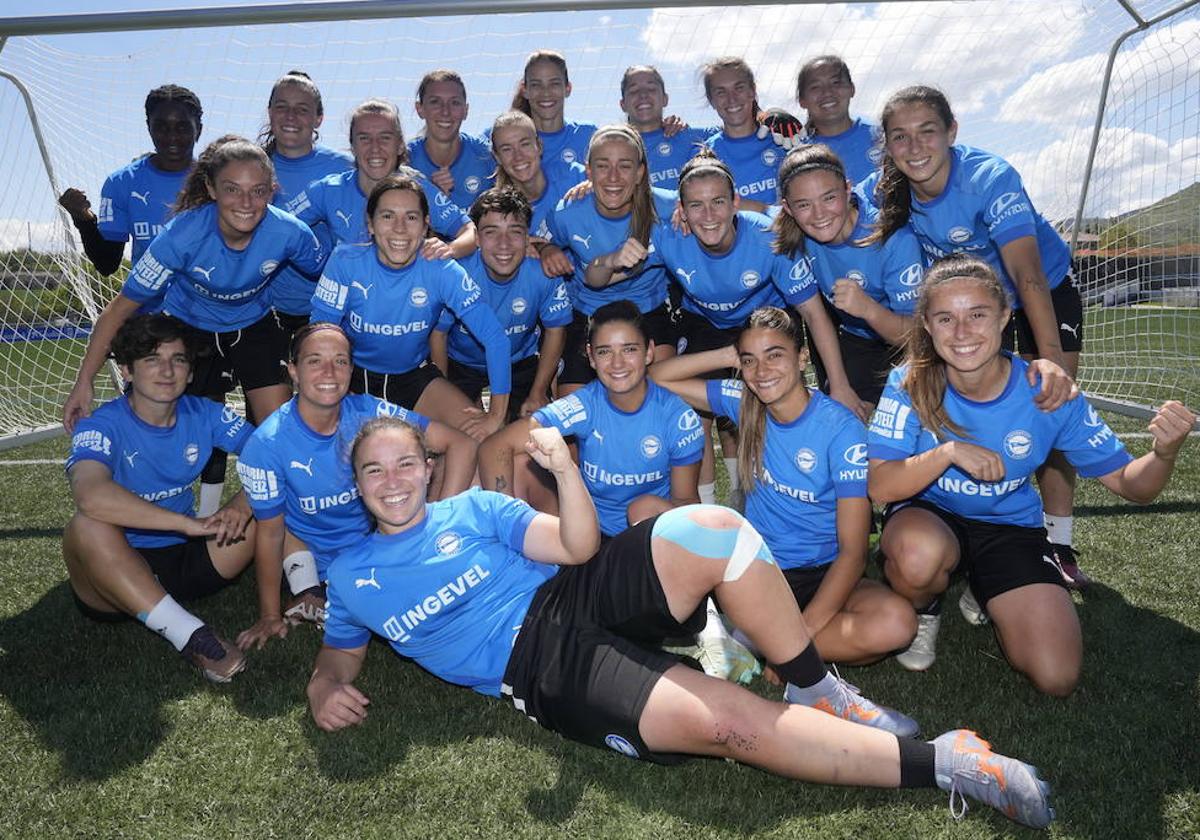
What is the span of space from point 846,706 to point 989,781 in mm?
400

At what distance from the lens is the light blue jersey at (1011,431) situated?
2.82 metres

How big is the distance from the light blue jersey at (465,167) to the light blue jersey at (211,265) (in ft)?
2.90

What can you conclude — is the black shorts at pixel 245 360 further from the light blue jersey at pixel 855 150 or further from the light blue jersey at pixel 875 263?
the light blue jersey at pixel 855 150

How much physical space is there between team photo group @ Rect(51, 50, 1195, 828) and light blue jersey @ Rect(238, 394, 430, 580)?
0.01 m

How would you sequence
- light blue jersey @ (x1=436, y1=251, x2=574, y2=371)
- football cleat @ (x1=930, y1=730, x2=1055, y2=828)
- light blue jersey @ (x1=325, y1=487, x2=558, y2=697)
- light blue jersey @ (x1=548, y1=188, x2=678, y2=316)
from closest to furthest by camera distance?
football cleat @ (x1=930, y1=730, x2=1055, y2=828) < light blue jersey @ (x1=325, y1=487, x2=558, y2=697) < light blue jersey @ (x1=548, y1=188, x2=678, y2=316) < light blue jersey @ (x1=436, y1=251, x2=574, y2=371)

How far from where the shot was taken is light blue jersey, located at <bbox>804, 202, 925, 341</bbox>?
3.70 m

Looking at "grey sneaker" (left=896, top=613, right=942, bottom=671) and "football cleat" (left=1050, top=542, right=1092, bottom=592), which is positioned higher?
"football cleat" (left=1050, top=542, right=1092, bottom=592)

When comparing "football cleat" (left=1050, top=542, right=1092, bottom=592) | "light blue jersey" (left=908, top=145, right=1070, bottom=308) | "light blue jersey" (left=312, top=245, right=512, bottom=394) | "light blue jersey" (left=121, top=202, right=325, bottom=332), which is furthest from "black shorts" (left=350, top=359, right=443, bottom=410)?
"football cleat" (left=1050, top=542, right=1092, bottom=592)

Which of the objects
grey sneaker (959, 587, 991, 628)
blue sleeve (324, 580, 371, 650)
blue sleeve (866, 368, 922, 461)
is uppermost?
blue sleeve (866, 368, 922, 461)

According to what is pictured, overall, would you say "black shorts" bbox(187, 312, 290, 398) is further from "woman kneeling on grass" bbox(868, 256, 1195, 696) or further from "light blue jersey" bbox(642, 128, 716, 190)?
"woman kneeling on grass" bbox(868, 256, 1195, 696)

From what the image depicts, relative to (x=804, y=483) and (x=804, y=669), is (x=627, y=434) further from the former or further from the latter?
(x=804, y=669)

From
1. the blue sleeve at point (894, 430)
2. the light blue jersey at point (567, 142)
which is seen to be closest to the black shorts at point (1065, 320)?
the blue sleeve at point (894, 430)

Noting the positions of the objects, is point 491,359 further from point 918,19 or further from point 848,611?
point 918,19

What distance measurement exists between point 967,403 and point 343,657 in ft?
6.81
